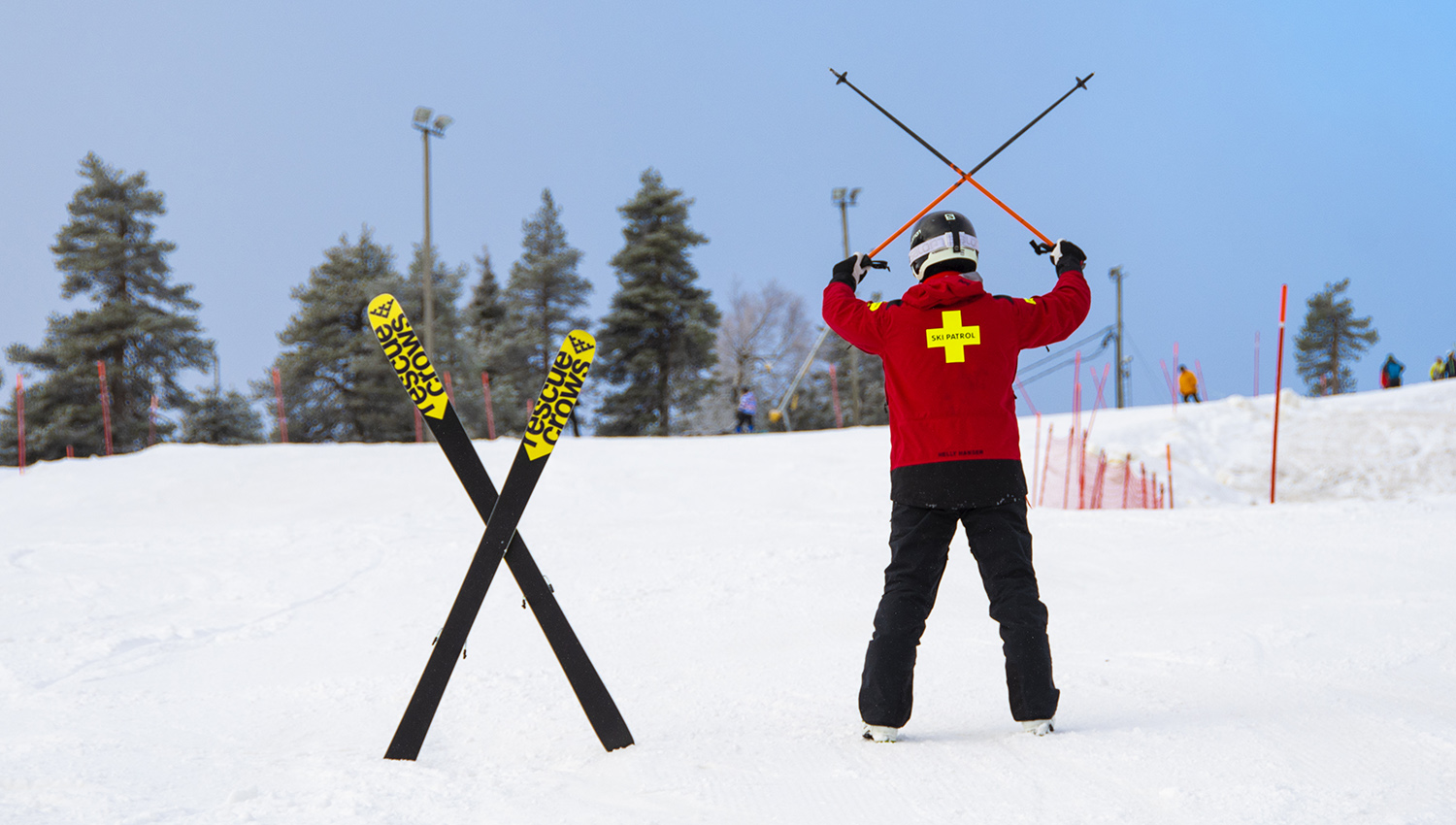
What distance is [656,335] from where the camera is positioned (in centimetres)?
2805

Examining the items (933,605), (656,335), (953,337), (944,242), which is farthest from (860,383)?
(933,605)

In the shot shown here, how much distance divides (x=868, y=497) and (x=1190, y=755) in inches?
265

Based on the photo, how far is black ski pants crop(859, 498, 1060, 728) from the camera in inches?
92.7

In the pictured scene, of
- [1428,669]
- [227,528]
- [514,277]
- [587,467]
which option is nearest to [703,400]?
[514,277]

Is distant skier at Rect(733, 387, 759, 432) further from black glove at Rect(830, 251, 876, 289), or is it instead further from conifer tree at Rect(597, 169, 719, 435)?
black glove at Rect(830, 251, 876, 289)

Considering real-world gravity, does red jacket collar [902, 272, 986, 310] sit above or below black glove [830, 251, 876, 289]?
below

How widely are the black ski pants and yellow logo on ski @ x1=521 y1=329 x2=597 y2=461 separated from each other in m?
0.92

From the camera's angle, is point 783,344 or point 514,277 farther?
point 783,344

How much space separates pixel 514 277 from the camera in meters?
30.3

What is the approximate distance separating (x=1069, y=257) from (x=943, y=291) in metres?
0.54

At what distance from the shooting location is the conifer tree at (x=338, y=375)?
25.9m

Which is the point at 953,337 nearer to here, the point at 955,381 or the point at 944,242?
the point at 955,381

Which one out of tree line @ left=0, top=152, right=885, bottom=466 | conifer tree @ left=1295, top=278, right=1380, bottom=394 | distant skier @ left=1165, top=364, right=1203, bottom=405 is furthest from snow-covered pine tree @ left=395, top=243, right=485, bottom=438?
conifer tree @ left=1295, top=278, right=1380, bottom=394

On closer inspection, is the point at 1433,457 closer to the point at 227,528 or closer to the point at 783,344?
the point at 227,528
